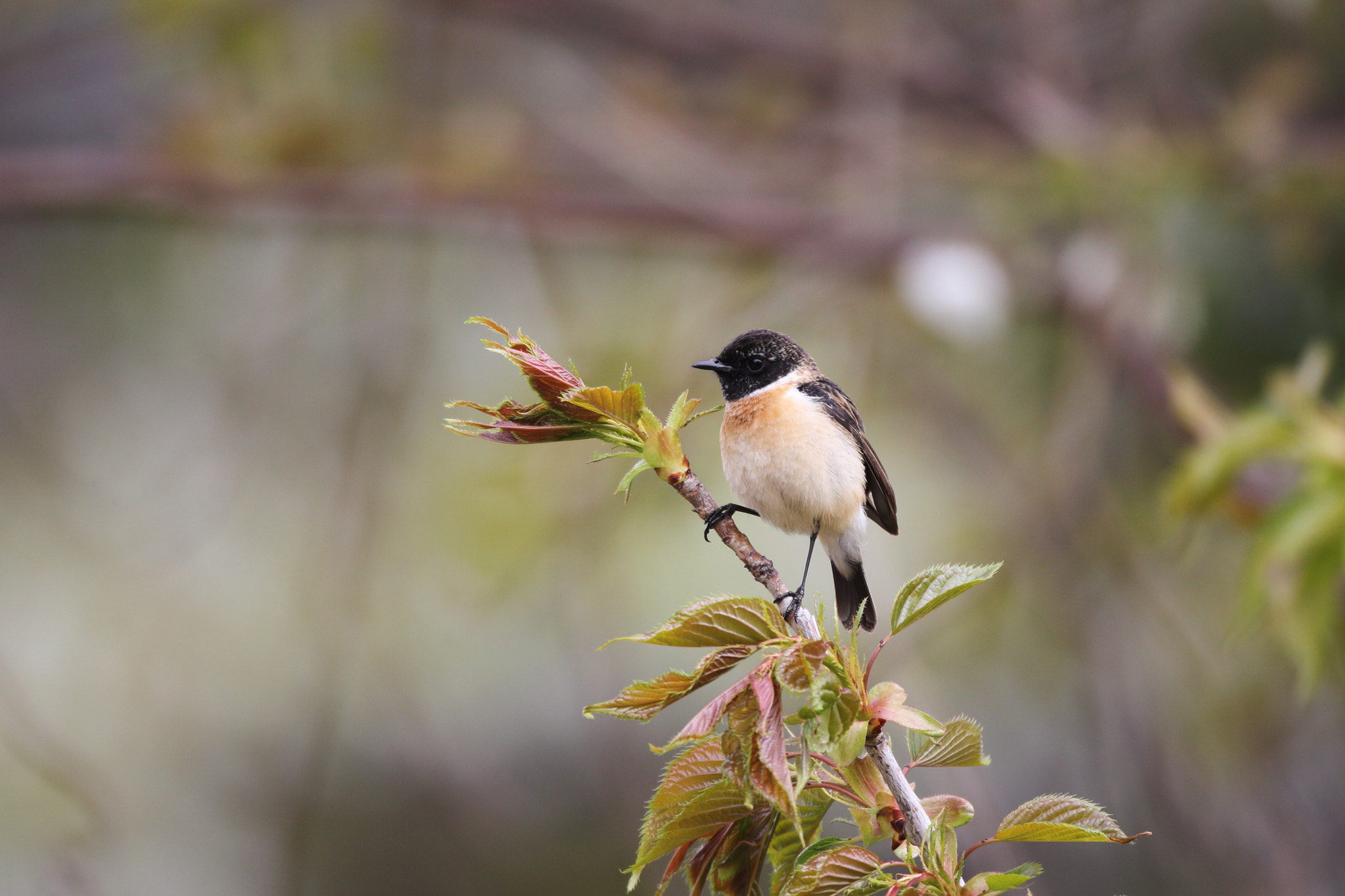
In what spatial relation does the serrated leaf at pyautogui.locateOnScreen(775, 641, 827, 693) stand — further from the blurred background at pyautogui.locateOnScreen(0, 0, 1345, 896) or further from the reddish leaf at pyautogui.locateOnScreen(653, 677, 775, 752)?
the blurred background at pyautogui.locateOnScreen(0, 0, 1345, 896)

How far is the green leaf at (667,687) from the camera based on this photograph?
1.03 meters

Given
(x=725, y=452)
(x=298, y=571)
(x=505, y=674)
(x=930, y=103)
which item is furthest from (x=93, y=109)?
(x=725, y=452)

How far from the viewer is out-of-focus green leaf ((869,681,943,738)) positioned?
3.46ft

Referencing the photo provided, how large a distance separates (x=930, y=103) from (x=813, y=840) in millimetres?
5114

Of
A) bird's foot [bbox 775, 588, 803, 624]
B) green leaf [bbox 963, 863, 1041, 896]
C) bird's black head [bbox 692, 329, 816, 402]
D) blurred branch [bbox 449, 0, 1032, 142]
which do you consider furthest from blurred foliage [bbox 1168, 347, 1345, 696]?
blurred branch [bbox 449, 0, 1032, 142]

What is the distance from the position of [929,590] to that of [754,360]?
1.29 m

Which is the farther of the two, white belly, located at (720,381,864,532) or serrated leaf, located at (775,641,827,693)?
white belly, located at (720,381,864,532)

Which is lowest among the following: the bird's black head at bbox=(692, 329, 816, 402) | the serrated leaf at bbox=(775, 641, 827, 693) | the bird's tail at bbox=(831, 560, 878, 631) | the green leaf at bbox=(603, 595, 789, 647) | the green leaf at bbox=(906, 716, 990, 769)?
the green leaf at bbox=(906, 716, 990, 769)

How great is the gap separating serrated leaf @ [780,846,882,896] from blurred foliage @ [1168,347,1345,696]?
1989 mm

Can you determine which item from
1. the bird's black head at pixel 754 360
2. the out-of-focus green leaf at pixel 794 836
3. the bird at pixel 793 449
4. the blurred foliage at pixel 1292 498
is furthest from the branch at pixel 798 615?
the blurred foliage at pixel 1292 498

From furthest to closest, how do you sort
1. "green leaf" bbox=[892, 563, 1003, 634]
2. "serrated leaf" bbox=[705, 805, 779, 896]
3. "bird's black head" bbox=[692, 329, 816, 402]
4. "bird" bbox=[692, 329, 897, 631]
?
"bird's black head" bbox=[692, 329, 816, 402], "bird" bbox=[692, 329, 897, 631], "serrated leaf" bbox=[705, 805, 779, 896], "green leaf" bbox=[892, 563, 1003, 634]

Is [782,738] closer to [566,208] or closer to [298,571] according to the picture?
[566,208]

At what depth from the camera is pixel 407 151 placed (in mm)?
5473

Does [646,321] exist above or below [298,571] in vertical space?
above
